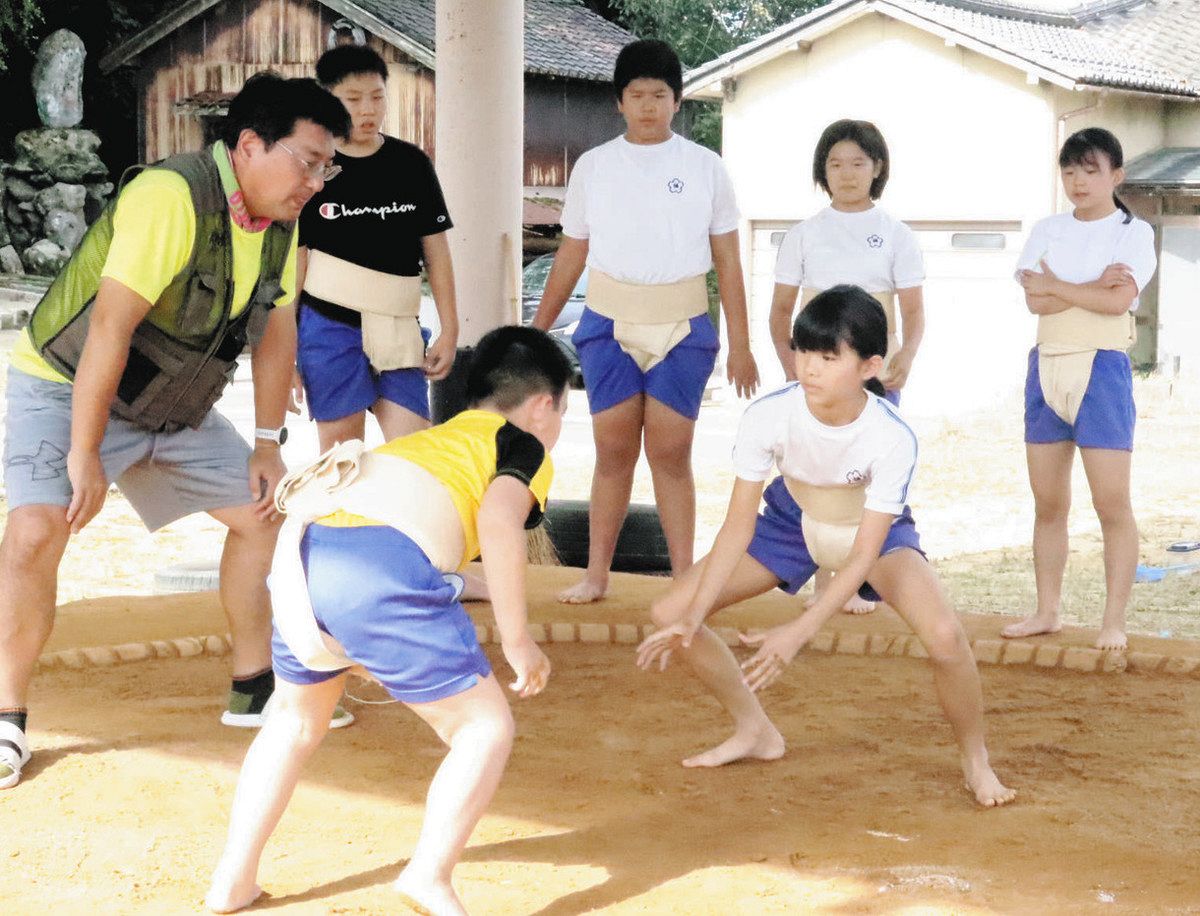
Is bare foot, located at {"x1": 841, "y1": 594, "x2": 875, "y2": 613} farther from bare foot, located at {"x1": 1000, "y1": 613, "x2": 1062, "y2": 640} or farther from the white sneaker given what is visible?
the white sneaker

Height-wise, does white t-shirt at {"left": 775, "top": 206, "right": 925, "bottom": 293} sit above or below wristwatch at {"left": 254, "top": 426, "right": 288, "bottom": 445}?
above

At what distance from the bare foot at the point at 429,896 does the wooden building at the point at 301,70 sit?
14802 millimetres

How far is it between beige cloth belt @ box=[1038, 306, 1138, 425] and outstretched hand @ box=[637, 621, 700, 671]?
4.81 ft

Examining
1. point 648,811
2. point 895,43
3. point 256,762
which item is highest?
point 895,43

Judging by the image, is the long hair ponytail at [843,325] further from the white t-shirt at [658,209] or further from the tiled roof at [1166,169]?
the tiled roof at [1166,169]

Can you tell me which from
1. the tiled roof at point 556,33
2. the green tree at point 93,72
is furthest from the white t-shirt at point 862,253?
the green tree at point 93,72

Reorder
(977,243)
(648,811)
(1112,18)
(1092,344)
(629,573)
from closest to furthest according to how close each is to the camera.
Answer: (648,811)
(1092,344)
(629,573)
(977,243)
(1112,18)

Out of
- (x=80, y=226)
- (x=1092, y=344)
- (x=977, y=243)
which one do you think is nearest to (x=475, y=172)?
(x=1092, y=344)

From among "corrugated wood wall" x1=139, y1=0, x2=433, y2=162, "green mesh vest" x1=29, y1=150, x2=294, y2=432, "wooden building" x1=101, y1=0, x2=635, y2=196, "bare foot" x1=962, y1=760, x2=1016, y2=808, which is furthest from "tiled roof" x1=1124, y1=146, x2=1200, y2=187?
"green mesh vest" x1=29, y1=150, x2=294, y2=432

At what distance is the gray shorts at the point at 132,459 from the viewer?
2.78 m

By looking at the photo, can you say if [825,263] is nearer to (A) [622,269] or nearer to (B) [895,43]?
(A) [622,269]

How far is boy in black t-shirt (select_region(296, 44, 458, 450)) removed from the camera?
12.2ft

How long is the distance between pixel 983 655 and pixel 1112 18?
551 inches

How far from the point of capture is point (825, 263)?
153 inches
